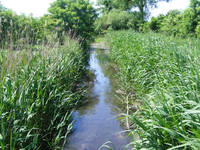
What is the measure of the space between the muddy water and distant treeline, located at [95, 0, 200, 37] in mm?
5164

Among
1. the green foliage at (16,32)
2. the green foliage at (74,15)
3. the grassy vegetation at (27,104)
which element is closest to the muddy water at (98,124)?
the grassy vegetation at (27,104)

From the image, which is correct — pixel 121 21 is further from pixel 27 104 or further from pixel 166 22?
pixel 27 104

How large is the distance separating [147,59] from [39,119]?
258 cm

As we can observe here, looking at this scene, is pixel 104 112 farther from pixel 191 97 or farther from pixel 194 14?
pixel 194 14

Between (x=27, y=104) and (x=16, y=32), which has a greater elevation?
(x=16, y=32)

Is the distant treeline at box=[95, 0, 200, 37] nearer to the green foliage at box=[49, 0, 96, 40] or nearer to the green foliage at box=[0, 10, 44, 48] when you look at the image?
the green foliage at box=[49, 0, 96, 40]

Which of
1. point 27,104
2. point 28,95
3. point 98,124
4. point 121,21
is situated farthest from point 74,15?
point 121,21

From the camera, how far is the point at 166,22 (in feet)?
55.0

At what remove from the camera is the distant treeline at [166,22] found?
13672 millimetres

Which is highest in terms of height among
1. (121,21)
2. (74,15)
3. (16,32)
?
(121,21)

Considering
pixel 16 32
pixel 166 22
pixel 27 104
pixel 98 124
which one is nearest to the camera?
pixel 27 104

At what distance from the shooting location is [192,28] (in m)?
13.8

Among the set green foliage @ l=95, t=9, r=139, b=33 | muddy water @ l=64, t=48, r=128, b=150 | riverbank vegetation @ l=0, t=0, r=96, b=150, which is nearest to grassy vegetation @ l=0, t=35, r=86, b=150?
riverbank vegetation @ l=0, t=0, r=96, b=150

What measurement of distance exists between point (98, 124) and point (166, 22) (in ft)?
50.7
